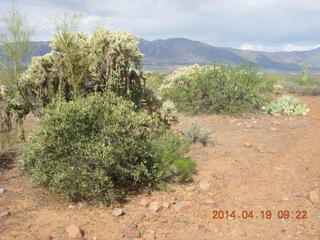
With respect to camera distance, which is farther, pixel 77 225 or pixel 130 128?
pixel 130 128

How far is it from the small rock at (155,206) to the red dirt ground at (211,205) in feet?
0.25

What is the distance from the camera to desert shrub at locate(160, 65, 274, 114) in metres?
12.1

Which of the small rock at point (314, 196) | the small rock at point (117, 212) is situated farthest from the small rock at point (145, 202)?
the small rock at point (314, 196)

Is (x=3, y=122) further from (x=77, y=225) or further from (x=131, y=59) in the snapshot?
(x=77, y=225)

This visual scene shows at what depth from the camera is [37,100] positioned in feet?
22.2

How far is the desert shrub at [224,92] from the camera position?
12.1m

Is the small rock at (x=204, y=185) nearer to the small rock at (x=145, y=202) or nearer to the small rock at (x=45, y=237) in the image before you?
the small rock at (x=145, y=202)

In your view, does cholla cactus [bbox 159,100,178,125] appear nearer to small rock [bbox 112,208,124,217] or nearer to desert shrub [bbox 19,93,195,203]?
desert shrub [bbox 19,93,195,203]

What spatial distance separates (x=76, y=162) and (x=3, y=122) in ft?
9.68

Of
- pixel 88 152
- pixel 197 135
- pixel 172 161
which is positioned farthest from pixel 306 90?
pixel 88 152

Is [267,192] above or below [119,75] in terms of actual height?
below

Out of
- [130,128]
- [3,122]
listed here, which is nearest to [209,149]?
[130,128]
